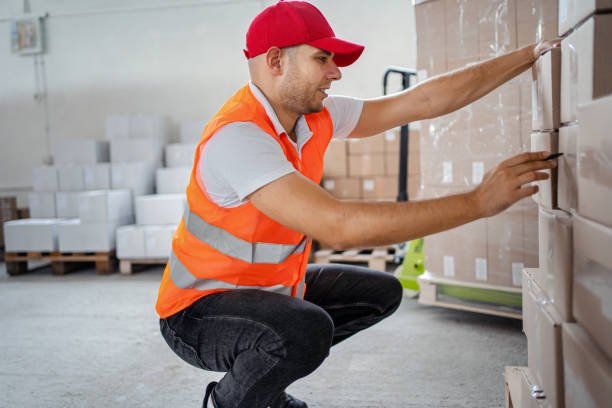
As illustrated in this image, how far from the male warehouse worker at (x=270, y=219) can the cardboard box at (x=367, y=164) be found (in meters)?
3.62

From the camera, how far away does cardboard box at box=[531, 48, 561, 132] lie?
150 centimetres

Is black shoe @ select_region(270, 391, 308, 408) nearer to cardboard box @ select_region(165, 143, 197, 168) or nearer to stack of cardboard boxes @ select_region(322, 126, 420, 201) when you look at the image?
stack of cardboard boxes @ select_region(322, 126, 420, 201)

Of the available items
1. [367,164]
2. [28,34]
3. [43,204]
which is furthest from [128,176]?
[28,34]

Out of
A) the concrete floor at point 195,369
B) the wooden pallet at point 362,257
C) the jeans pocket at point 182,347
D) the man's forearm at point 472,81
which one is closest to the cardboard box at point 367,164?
the wooden pallet at point 362,257

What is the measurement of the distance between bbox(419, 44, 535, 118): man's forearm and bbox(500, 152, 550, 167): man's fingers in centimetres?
53

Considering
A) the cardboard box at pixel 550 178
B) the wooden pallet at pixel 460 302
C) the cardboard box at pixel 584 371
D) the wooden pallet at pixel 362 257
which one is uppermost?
the cardboard box at pixel 550 178

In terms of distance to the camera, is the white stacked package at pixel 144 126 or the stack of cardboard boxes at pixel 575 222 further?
the white stacked package at pixel 144 126

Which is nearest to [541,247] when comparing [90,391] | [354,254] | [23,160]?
[90,391]

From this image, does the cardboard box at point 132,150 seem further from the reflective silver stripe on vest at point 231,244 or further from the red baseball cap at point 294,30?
the red baseball cap at point 294,30

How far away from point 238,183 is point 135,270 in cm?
476

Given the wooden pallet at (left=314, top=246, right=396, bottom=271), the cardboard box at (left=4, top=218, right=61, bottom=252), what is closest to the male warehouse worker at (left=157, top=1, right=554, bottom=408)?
the wooden pallet at (left=314, top=246, right=396, bottom=271)

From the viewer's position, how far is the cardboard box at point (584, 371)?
3.56 ft

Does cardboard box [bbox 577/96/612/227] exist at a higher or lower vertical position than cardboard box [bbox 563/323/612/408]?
higher

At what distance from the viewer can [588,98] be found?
120 centimetres
